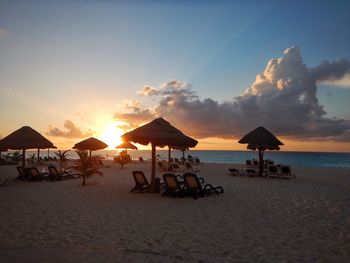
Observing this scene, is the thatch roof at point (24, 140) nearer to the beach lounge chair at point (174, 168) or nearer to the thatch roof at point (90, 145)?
the thatch roof at point (90, 145)

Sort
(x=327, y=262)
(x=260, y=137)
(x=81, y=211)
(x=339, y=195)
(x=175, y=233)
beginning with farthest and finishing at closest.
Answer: (x=260, y=137), (x=339, y=195), (x=81, y=211), (x=175, y=233), (x=327, y=262)

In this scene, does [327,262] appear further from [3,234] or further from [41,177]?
[41,177]

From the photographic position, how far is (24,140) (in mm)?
15086

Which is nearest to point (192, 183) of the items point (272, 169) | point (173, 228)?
point (173, 228)

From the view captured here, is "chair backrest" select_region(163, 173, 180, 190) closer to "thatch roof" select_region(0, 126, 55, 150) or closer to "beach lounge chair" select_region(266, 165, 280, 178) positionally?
"thatch roof" select_region(0, 126, 55, 150)

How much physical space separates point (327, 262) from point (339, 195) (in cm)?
743

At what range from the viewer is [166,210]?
7887mm

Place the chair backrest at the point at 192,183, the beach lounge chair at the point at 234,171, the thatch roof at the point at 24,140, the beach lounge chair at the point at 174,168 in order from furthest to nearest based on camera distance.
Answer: the beach lounge chair at the point at 174,168
the beach lounge chair at the point at 234,171
the thatch roof at the point at 24,140
the chair backrest at the point at 192,183

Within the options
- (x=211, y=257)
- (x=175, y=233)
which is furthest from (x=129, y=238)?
(x=211, y=257)

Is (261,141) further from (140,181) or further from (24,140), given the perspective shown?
(24,140)

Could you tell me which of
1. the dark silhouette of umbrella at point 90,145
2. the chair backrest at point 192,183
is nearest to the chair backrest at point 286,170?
the chair backrest at point 192,183

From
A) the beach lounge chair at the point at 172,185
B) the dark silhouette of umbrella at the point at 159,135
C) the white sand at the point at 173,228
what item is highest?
the dark silhouette of umbrella at the point at 159,135

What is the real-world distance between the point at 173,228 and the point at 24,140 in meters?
11.7

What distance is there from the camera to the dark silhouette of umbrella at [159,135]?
407 inches
